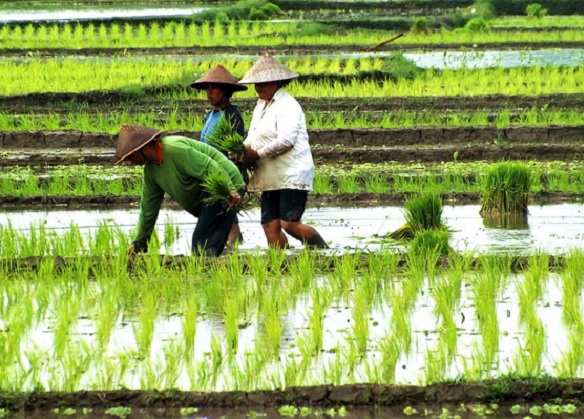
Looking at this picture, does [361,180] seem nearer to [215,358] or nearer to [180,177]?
[180,177]

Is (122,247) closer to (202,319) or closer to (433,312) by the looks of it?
(202,319)

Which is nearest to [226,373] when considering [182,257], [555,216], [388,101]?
[182,257]

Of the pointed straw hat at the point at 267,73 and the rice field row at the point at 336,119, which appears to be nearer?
the pointed straw hat at the point at 267,73

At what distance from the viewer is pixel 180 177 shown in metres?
6.26

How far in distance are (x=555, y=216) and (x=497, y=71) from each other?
8.13 m

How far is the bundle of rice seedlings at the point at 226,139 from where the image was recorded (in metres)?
6.59

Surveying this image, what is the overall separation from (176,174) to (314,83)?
9497 mm

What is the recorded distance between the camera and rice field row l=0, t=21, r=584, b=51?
70.4 ft

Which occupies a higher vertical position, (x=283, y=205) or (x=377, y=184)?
(x=283, y=205)

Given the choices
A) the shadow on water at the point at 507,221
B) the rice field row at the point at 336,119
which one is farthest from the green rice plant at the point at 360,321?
the rice field row at the point at 336,119

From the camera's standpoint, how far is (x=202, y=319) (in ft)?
18.1

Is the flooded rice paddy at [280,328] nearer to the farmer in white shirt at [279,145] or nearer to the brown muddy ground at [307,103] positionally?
the farmer in white shirt at [279,145]

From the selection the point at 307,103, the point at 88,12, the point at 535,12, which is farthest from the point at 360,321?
the point at 88,12

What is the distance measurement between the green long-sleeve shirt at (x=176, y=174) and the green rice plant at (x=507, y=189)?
257cm
